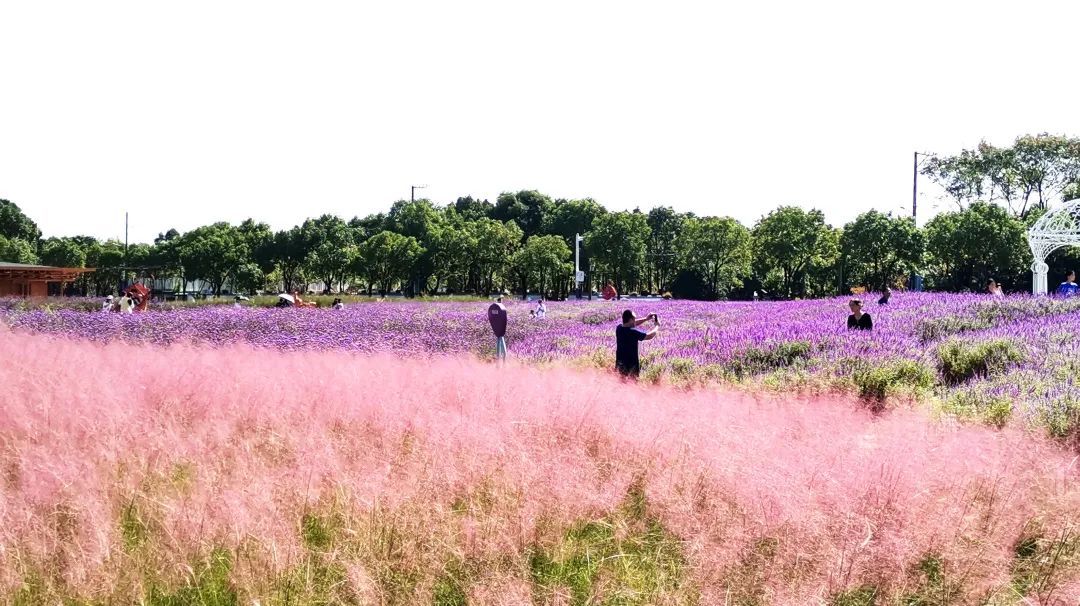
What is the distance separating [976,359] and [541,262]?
162 ft

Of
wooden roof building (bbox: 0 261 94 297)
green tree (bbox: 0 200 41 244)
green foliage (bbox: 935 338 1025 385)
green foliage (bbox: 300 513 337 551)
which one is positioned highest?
green tree (bbox: 0 200 41 244)

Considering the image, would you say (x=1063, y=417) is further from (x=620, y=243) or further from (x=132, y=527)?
(x=620, y=243)

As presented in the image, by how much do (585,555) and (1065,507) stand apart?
2.27 metres

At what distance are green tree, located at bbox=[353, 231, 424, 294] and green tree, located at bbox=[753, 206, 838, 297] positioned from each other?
24.5 metres

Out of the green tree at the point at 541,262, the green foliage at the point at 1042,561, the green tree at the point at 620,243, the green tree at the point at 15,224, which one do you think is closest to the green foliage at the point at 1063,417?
the green foliage at the point at 1042,561

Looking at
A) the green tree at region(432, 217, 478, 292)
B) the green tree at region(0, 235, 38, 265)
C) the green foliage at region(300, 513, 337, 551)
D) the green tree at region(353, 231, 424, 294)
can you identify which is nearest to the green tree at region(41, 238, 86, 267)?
the green tree at region(0, 235, 38, 265)

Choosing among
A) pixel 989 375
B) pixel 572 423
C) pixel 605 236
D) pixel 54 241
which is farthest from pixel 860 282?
pixel 54 241

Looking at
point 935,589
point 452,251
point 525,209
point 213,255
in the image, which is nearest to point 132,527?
point 935,589

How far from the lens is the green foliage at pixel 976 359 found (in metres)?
8.52

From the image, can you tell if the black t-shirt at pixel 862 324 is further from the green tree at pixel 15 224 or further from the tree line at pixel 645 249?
the green tree at pixel 15 224

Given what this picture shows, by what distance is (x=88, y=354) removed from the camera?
8977 millimetres

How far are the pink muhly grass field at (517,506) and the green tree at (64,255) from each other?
283 feet

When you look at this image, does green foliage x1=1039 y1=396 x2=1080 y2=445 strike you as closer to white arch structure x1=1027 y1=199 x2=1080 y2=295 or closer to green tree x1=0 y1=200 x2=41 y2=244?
white arch structure x1=1027 y1=199 x2=1080 y2=295

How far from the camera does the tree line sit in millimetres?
46000
